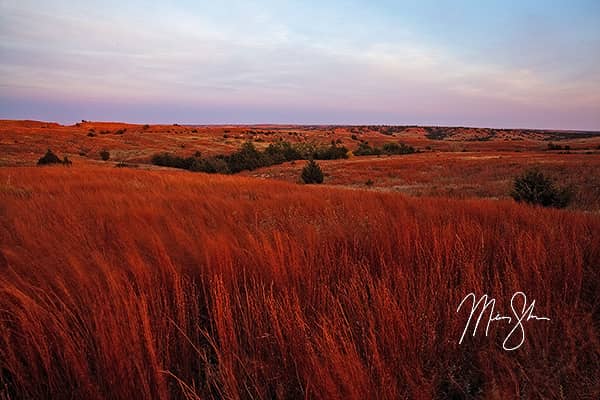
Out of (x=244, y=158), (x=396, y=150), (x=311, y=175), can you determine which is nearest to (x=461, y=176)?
(x=311, y=175)

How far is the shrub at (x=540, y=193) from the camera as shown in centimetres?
1016

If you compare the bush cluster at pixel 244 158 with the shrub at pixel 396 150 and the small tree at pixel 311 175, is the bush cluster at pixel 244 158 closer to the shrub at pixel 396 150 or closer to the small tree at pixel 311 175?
the shrub at pixel 396 150

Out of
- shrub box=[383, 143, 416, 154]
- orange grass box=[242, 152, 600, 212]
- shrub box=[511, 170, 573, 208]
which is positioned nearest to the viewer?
shrub box=[511, 170, 573, 208]

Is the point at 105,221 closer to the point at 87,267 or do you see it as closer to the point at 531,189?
the point at 87,267

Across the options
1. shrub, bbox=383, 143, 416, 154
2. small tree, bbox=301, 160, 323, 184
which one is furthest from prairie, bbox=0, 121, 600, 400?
shrub, bbox=383, 143, 416, 154

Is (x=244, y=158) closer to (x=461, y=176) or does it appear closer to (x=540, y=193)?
(x=461, y=176)

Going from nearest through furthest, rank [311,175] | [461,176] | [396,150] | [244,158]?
[311,175] < [461,176] < [244,158] < [396,150]

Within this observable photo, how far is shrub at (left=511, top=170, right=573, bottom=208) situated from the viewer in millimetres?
10156

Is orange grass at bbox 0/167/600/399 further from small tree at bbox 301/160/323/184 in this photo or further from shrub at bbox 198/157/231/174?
shrub at bbox 198/157/231/174

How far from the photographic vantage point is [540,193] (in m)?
10.1

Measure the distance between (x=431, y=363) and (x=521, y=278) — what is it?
1.19 metres
